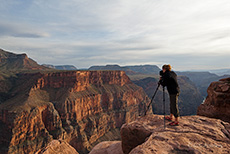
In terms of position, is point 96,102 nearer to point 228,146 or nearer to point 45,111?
point 45,111

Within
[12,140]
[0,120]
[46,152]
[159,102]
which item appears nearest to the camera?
[46,152]

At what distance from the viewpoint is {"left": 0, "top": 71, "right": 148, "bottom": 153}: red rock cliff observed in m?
44.1

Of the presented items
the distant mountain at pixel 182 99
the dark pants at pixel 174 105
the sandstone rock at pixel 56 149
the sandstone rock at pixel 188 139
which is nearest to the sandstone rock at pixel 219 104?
the sandstone rock at pixel 188 139

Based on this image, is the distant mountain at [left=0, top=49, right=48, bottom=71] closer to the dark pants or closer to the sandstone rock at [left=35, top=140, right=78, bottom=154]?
the sandstone rock at [left=35, top=140, right=78, bottom=154]

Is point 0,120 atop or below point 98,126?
atop

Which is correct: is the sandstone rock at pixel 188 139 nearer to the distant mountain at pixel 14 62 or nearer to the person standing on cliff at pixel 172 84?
the person standing on cliff at pixel 172 84

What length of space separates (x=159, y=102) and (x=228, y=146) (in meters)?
114

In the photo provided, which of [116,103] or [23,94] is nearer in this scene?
[23,94]

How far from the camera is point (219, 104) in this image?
33.2ft

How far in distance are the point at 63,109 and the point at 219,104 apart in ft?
190

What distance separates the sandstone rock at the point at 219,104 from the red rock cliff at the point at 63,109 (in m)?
53.5

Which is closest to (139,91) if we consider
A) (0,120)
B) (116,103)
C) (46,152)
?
(116,103)

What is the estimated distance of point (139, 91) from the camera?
97562 mm

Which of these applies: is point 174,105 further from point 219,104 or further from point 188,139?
point 219,104
